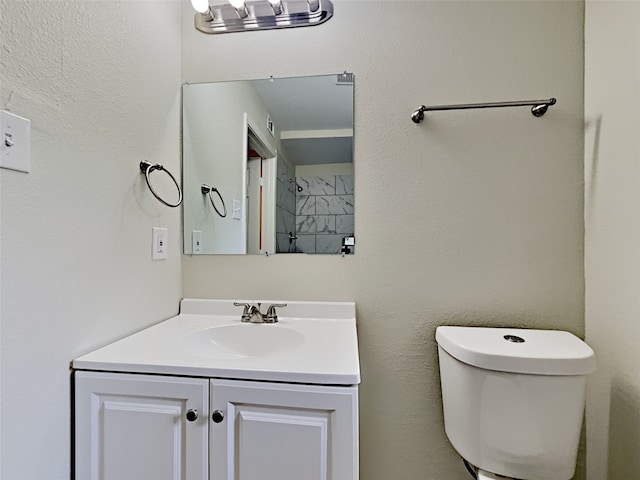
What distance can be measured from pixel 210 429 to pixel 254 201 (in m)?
0.80

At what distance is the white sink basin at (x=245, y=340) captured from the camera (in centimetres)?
106

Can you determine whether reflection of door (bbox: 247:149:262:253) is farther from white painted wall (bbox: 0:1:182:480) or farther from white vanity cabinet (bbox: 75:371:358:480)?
white vanity cabinet (bbox: 75:371:358:480)

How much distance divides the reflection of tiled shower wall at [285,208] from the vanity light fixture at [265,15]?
1.76 ft

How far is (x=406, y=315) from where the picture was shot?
46.4 inches

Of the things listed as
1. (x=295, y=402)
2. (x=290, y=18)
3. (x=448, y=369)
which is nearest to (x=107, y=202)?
(x=295, y=402)

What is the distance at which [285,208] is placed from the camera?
1250mm

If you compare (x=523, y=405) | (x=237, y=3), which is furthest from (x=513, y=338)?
(x=237, y=3)

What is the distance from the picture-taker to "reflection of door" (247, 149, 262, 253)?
1262 mm

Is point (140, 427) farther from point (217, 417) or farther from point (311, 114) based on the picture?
point (311, 114)

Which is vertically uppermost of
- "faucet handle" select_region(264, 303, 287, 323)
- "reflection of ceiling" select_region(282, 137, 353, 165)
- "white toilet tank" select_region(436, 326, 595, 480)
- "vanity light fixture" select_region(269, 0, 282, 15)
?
"vanity light fixture" select_region(269, 0, 282, 15)

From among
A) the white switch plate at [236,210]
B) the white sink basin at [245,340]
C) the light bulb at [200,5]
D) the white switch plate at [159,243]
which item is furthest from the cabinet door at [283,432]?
the light bulb at [200,5]

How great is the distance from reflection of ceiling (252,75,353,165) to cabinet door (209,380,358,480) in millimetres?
842

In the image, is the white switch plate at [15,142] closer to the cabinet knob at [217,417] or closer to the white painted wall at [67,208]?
the white painted wall at [67,208]

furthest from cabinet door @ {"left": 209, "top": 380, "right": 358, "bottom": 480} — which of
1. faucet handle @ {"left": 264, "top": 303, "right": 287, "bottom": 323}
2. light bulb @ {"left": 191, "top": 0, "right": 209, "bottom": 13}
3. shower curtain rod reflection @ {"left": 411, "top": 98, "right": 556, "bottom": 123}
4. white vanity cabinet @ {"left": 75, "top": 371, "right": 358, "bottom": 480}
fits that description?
light bulb @ {"left": 191, "top": 0, "right": 209, "bottom": 13}
